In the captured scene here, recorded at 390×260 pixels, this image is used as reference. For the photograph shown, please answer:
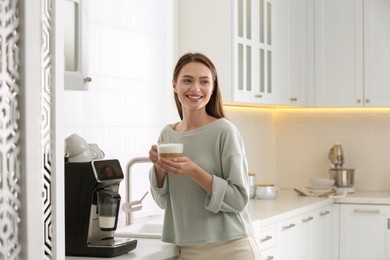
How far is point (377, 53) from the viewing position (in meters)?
5.49

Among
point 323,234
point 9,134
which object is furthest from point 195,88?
point 323,234

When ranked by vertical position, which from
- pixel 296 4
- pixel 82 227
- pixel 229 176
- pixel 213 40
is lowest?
pixel 82 227

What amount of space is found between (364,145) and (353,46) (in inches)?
30.4

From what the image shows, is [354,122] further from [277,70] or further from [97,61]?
[97,61]

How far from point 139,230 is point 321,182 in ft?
7.38

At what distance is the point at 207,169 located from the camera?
9.65 ft

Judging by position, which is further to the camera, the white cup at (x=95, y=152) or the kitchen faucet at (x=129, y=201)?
the kitchen faucet at (x=129, y=201)

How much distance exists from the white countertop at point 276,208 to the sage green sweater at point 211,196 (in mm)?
82

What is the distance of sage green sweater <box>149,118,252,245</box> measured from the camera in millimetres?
2896

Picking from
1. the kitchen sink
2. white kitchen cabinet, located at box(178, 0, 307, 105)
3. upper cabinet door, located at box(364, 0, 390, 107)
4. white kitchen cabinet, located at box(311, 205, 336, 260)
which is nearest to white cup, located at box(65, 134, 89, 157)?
the kitchen sink

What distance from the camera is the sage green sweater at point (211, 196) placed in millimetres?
2896

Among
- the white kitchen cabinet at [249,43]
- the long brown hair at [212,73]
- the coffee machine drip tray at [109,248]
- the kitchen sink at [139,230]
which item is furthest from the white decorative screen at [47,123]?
the white kitchen cabinet at [249,43]

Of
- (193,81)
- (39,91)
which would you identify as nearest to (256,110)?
(193,81)

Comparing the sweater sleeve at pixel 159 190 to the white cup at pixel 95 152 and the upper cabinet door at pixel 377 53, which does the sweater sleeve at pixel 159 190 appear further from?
the upper cabinet door at pixel 377 53
